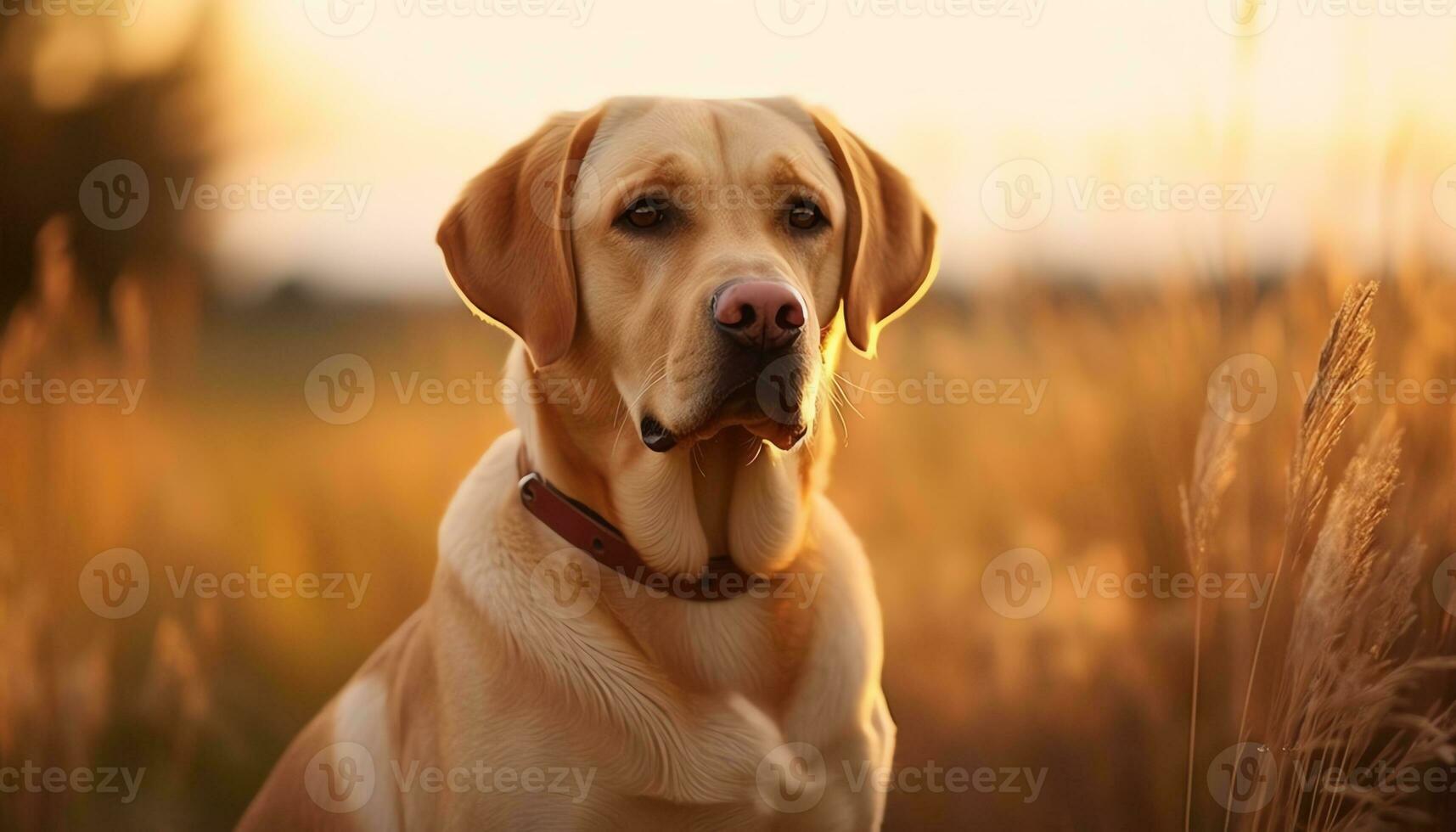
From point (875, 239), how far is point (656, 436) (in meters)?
0.76

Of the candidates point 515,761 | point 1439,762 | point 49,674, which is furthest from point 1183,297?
point 49,674

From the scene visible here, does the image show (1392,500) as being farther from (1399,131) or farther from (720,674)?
(720,674)

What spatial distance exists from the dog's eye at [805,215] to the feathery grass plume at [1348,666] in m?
1.28

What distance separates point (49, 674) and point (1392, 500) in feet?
11.9

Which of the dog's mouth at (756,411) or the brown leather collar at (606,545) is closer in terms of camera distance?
the dog's mouth at (756,411)

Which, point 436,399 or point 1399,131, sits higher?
point 1399,131

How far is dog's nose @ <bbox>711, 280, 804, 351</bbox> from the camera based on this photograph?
6.87ft

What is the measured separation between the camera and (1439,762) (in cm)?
288

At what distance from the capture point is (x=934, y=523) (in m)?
3.47
